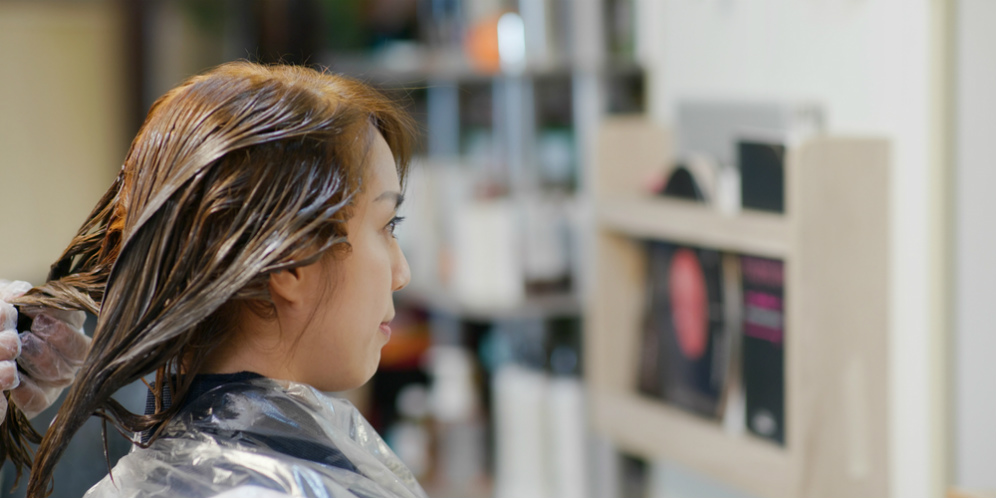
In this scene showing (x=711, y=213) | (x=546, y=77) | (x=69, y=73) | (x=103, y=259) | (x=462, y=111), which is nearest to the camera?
(x=103, y=259)

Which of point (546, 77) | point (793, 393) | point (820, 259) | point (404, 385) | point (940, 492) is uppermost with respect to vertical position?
point (546, 77)

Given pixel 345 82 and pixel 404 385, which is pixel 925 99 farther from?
pixel 404 385

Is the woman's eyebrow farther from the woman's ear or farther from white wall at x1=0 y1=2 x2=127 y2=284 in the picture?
white wall at x1=0 y1=2 x2=127 y2=284

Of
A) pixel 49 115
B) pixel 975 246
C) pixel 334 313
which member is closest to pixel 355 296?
pixel 334 313

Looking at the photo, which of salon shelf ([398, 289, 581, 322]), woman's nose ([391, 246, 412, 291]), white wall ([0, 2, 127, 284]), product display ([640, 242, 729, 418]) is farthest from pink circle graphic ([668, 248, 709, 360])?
white wall ([0, 2, 127, 284])

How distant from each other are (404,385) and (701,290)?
3.93 feet

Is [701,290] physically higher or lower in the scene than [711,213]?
lower

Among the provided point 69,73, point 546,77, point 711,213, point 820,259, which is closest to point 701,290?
point 711,213

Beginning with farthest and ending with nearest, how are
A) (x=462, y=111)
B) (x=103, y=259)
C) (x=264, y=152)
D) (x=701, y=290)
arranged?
(x=462, y=111) < (x=701, y=290) < (x=103, y=259) < (x=264, y=152)

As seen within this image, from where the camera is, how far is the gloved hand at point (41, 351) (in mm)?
877

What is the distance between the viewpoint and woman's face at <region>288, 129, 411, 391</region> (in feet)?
2.71

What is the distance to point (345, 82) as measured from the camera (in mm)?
884

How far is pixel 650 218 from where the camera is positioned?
5.38 feet

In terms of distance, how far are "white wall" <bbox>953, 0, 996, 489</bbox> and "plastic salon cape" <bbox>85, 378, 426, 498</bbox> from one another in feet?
2.85
